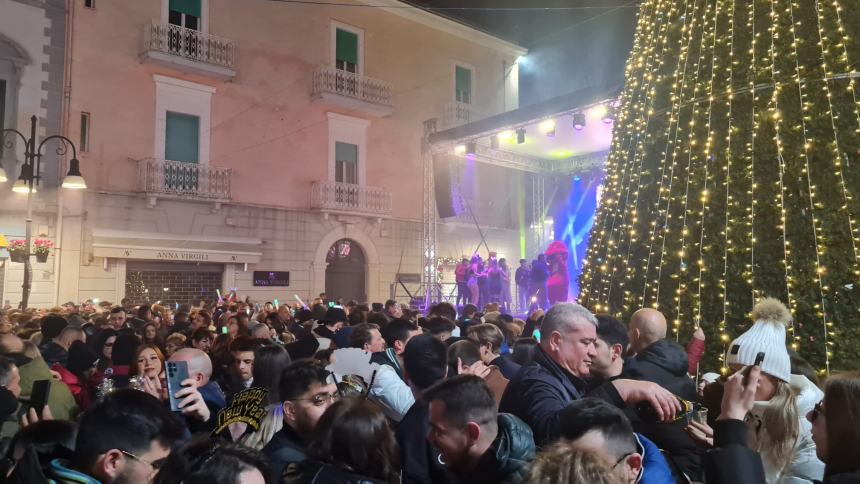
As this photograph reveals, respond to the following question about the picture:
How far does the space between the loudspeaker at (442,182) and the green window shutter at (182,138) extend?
6.77m

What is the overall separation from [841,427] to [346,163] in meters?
18.2

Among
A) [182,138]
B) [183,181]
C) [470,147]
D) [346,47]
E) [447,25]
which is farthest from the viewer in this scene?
[447,25]

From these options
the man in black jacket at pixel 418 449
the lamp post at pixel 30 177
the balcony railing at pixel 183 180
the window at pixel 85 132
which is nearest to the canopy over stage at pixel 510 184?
the balcony railing at pixel 183 180

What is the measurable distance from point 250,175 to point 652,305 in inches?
553

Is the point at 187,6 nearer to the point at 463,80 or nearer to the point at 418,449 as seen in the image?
the point at 463,80

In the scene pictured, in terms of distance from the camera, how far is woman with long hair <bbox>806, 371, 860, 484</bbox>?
1.99 meters

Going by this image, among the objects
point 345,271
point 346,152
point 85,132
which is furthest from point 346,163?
point 85,132

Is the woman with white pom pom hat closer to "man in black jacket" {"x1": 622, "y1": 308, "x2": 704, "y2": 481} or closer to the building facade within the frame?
"man in black jacket" {"x1": 622, "y1": 308, "x2": 704, "y2": 481}

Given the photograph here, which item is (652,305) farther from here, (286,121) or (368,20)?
(368,20)

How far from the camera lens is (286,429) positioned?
290 centimetres

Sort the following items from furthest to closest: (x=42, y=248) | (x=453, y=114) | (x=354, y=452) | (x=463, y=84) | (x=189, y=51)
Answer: (x=463, y=84), (x=453, y=114), (x=189, y=51), (x=42, y=248), (x=354, y=452)

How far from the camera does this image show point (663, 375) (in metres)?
3.36

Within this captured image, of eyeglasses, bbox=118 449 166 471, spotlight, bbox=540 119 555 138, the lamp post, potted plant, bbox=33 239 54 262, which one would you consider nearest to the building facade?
potted plant, bbox=33 239 54 262

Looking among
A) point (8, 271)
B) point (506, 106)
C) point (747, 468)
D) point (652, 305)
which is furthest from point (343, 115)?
point (747, 468)
